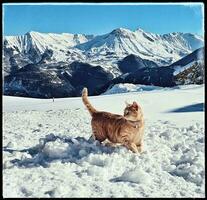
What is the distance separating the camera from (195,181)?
18.6ft

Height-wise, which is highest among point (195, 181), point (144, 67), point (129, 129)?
point (144, 67)

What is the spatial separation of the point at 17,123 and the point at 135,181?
441cm

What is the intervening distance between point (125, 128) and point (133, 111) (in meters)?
0.30

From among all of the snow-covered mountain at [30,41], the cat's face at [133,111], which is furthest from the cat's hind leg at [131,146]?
the snow-covered mountain at [30,41]

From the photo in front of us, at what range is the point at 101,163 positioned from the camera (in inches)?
239

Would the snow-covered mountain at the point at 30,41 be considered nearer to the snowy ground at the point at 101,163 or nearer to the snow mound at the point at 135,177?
the snowy ground at the point at 101,163

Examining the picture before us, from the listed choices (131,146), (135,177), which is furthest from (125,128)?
(135,177)

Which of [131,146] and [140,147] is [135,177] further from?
[140,147]

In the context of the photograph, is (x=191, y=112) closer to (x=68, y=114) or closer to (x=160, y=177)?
(x=68, y=114)

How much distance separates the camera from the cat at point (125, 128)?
21.6 ft

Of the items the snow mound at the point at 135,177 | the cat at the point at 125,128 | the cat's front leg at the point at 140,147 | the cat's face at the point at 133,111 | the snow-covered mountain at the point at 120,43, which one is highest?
the snow-covered mountain at the point at 120,43

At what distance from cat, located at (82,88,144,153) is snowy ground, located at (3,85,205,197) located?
0.53 feet

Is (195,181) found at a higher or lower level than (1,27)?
lower

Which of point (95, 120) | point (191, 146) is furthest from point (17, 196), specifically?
point (191, 146)
